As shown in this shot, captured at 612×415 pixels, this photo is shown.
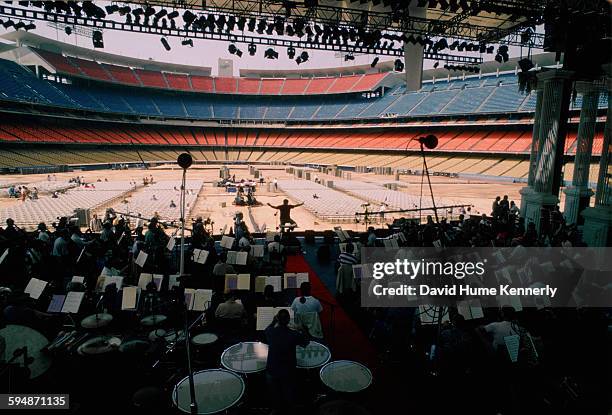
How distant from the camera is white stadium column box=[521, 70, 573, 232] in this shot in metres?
15.5

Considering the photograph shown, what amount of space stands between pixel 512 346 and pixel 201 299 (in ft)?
18.5

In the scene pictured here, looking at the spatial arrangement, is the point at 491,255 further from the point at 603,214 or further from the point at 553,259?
the point at 603,214

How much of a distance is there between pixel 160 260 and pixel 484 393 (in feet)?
27.8

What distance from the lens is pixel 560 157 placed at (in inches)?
627

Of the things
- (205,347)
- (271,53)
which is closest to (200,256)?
(205,347)

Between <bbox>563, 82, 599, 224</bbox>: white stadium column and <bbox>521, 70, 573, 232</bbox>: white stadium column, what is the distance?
168cm

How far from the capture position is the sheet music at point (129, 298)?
7.16m

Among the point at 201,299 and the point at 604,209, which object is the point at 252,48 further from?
the point at 604,209

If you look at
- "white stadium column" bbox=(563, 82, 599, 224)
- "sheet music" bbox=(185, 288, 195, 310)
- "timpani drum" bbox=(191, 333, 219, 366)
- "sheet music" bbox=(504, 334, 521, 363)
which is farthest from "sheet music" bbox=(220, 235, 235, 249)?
"white stadium column" bbox=(563, 82, 599, 224)

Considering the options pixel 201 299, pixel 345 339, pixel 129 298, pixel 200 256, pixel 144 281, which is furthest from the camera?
pixel 200 256

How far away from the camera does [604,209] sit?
44.2ft

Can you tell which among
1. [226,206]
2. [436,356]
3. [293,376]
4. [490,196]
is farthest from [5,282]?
[490,196]

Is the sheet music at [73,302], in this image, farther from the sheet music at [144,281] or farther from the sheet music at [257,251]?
the sheet music at [257,251]

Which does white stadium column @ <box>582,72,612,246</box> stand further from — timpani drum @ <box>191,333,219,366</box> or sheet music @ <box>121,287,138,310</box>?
sheet music @ <box>121,287,138,310</box>
